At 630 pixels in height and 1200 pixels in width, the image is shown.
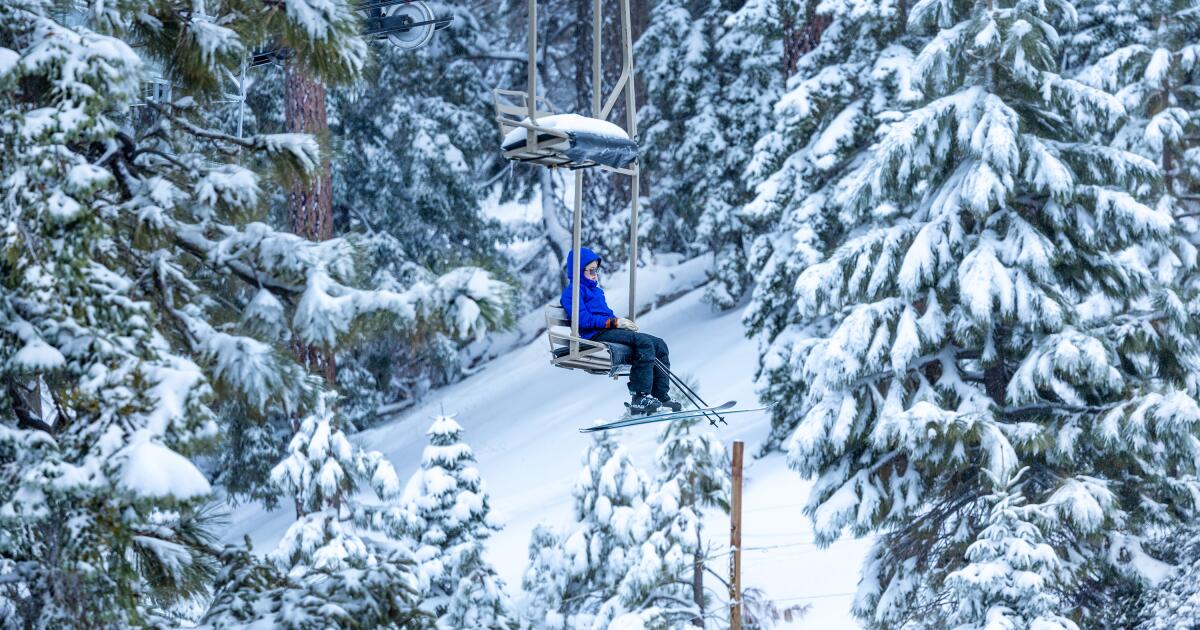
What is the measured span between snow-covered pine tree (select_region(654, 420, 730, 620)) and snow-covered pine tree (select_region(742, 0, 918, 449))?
5.40 ft

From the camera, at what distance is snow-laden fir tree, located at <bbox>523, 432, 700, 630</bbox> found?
17.7 meters

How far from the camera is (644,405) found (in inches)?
427

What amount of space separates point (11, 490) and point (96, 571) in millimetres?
470

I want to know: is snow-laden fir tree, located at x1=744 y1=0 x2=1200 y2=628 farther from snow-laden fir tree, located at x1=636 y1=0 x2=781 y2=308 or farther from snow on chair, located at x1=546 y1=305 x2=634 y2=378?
snow-laden fir tree, located at x1=636 y1=0 x2=781 y2=308

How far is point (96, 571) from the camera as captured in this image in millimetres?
6273

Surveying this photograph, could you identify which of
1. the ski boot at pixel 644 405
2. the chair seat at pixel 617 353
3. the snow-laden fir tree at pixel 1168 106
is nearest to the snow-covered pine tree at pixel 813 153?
the snow-laden fir tree at pixel 1168 106

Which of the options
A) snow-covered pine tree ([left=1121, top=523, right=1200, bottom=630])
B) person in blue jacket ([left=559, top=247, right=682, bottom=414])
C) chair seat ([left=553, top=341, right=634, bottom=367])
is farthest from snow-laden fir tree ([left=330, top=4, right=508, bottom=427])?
chair seat ([left=553, top=341, right=634, bottom=367])

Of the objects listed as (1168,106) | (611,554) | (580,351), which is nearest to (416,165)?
(611,554)

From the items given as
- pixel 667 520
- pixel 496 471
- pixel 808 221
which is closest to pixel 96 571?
pixel 667 520

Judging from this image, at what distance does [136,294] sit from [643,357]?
4.27 m

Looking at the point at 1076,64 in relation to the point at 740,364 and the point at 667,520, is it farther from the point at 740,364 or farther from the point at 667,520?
the point at 667,520

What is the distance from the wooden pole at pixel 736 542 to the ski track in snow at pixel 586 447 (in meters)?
0.43

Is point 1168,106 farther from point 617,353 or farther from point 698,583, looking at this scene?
point 617,353

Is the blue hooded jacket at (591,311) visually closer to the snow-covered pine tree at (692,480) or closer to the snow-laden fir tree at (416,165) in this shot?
the snow-covered pine tree at (692,480)
